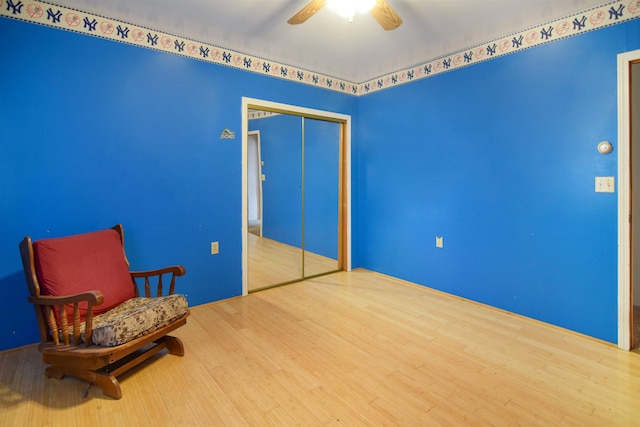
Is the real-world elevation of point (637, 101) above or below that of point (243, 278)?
above

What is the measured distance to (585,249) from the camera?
2480mm

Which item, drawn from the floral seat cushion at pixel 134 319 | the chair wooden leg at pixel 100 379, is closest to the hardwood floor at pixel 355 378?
the chair wooden leg at pixel 100 379

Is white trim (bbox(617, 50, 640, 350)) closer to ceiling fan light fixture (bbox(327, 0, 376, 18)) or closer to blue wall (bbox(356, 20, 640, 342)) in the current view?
blue wall (bbox(356, 20, 640, 342))

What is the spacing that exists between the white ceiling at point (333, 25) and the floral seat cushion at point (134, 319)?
2.15m

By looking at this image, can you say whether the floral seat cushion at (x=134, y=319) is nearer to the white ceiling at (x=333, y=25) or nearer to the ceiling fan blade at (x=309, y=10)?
the ceiling fan blade at (x=309, y=10)

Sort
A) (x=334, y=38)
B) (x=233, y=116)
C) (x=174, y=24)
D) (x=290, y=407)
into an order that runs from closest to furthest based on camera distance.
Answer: (x=290, y=407), (x=174, y=24), (x=334, y=38), (x=233, y=116)

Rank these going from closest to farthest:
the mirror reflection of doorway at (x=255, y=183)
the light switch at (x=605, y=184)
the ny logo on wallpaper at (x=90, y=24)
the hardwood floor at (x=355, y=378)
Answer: the hardwood floor at (x=355, y=378)
the light switch at (x=605, y=184)
the ny logo on wallpaper at (x=90, y=24)
the mirror reflection of doorway at (x=255, y=183)

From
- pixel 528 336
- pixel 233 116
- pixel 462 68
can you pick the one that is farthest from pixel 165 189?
pixel 528 336

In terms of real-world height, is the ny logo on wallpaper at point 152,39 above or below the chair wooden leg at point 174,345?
above

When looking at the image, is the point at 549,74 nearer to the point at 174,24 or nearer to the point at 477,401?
the point at 477,401

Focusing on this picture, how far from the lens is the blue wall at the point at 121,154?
2.28m

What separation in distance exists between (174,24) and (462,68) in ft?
8.61

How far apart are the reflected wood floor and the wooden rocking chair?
5.02 feet

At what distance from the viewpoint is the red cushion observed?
6.39 ft
